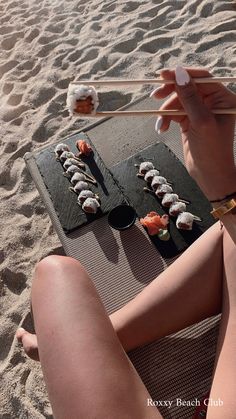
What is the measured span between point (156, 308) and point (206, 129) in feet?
2.07

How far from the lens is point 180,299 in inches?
55.5

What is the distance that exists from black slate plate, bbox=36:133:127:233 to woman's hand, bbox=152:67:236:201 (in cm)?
99

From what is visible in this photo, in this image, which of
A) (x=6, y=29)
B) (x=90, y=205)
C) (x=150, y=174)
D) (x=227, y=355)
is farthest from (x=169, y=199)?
(x=6, y=29)

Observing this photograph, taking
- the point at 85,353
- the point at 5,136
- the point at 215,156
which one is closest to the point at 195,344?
the point at 85,353

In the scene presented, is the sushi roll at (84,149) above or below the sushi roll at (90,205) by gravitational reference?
above

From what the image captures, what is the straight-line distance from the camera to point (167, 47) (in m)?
3.38

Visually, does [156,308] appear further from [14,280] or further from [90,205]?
[14,280]

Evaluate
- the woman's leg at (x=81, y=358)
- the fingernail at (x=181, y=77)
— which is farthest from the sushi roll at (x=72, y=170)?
the fingernail at (x=181, y=77)

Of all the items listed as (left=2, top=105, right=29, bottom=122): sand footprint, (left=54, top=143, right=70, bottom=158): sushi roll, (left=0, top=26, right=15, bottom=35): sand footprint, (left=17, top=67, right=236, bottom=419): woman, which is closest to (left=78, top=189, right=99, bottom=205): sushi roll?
(left=54, top=143, right=70, bottom=158): sushi roll

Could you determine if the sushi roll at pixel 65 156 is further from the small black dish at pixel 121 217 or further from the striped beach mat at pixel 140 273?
the small black dish at pixel 121 217

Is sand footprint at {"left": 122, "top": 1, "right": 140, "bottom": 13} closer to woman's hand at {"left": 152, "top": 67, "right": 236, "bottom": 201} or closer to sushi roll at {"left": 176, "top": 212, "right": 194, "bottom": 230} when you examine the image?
sushi roll at {"left": 176, "top": 212, "right": 194, "bottom": 230}

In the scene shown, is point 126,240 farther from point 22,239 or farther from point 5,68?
point 5,68

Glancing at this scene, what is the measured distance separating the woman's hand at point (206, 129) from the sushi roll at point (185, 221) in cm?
70

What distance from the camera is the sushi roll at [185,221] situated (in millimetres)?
1924
